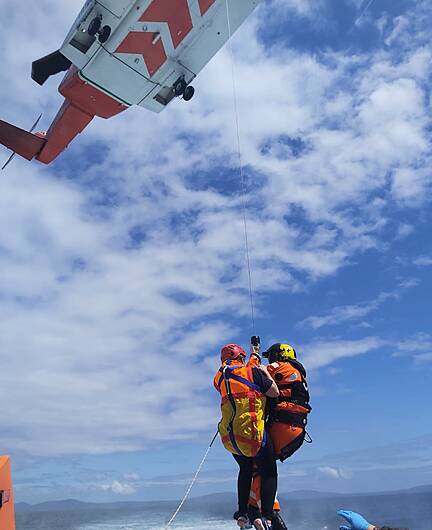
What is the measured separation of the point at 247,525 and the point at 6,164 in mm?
9949

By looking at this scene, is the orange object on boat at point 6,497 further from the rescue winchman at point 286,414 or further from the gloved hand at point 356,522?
the rescue winchman at point 286,414

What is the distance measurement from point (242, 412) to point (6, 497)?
10.5 feet

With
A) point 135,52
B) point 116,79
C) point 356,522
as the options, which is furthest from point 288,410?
point 116,79

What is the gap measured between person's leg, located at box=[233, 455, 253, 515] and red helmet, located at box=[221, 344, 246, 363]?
1.23 metres

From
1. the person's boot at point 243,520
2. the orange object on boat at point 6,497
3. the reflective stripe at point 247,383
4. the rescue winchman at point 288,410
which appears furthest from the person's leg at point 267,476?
the orange object on boat at point 6,497

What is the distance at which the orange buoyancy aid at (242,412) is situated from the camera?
6.04 m

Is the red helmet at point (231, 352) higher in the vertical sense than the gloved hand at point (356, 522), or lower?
higher

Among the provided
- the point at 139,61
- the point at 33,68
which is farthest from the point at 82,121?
the point at 139,61

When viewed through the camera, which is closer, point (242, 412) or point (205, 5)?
point (242, 412)

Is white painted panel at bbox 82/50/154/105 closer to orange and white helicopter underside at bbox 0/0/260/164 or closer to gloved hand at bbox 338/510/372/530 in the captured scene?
orange and white helicopter underside at bbox 0/0/260/164

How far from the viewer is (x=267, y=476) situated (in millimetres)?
6230

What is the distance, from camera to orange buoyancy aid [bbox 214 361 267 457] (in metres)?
6.04

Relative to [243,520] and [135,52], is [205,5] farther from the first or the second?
[243,520]

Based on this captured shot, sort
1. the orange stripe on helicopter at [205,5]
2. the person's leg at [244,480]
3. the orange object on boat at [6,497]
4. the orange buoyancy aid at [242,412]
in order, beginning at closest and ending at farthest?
the orange object on boat at [6,497]
the orange buoyancy aid at [242,412]
the person's leg at [244,480]
the orange stripe on helicopter at [205,5]
